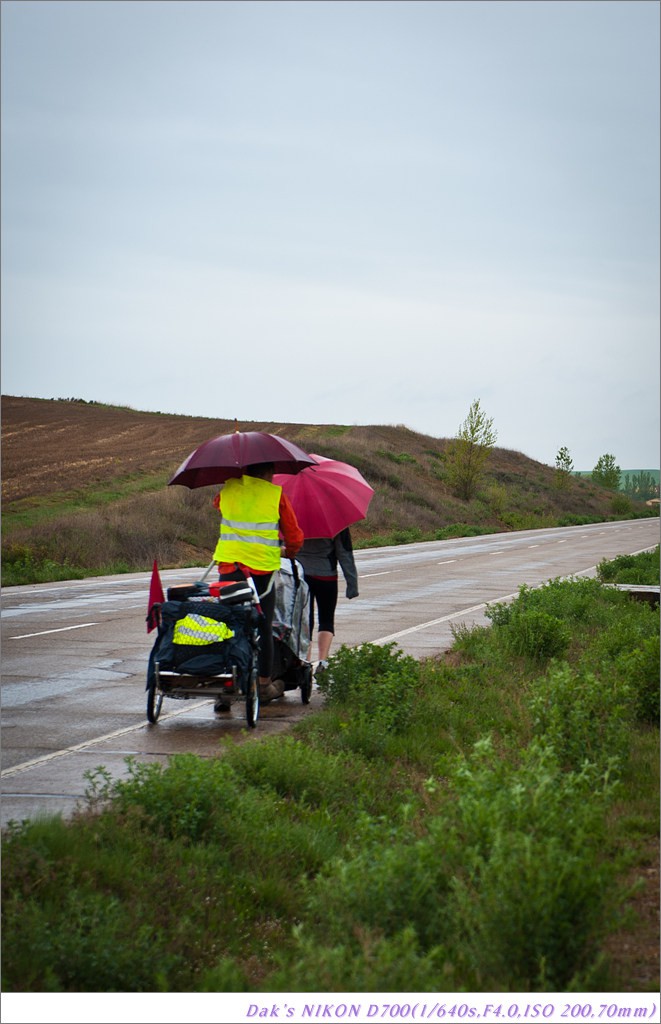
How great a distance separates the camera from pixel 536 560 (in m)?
32.6

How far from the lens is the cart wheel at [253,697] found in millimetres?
8742

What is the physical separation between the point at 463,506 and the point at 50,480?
3488 cm

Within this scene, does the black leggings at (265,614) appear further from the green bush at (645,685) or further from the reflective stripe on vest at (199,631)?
the green bush at (645,685)

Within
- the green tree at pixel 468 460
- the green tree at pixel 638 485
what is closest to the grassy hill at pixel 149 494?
the green tree at pixel 468 460

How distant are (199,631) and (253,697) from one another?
72 centimetres

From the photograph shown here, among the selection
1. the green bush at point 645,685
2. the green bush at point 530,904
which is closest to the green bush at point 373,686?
the green bush at point 645,685

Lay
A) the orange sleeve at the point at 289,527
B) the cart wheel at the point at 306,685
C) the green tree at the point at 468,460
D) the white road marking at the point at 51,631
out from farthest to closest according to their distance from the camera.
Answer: the green tree at the point at 468,460 < the white road marking at the point at 51,631 < the cart wheel at the point at 306,685 < the orange sleeve at the point at 289,527

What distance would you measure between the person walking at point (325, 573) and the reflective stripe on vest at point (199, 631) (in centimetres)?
205

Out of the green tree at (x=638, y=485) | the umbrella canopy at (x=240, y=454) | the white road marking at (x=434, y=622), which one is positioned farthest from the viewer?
the green tree at (x=638, y=485)

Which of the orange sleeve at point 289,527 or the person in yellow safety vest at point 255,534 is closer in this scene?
the person in yellow safety vest at point 255,534

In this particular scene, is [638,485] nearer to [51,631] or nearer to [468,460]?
[468,460]

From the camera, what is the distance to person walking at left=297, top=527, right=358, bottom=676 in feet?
34.9

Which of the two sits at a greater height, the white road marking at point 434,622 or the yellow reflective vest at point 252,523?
the yellow reflective vest at point 252,523

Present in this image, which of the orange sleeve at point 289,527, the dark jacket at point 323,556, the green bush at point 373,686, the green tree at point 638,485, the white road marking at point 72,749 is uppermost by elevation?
the green tree at point 638,485
